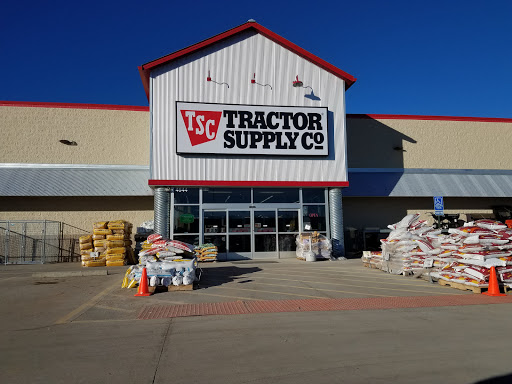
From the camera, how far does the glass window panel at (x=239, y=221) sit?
19.2 metres

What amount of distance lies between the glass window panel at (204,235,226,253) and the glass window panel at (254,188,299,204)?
2534 mm

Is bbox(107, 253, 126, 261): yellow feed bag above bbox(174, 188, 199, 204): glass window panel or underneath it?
underneath

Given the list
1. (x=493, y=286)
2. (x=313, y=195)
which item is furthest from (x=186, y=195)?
(x=493, y=286)

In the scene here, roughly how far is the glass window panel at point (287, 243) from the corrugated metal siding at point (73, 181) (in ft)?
23.8

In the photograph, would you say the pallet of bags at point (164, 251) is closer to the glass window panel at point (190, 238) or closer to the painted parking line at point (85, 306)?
the painted parking line at point (85, 306)

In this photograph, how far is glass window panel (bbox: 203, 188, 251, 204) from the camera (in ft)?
63.0

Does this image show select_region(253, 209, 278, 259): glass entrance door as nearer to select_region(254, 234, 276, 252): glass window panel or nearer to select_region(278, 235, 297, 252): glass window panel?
select_region(254, 234, 276, 252): glass window panel

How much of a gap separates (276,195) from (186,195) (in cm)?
454

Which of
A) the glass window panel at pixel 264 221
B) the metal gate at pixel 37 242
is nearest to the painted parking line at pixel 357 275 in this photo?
the glass window panel at pixel 264 221

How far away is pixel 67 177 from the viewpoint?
66.7ft

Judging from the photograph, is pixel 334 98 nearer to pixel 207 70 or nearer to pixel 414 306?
pixel 207 70

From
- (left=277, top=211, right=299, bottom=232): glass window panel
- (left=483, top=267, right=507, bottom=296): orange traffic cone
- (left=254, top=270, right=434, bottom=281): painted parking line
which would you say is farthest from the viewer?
(left=277, top=211, right=299, bottom=232): glass window panel

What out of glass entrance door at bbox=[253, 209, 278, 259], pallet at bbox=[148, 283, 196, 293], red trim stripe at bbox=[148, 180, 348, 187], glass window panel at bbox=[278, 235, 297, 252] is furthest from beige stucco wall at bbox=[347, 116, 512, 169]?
pallet at bbox=[148, 283, 196, 293]

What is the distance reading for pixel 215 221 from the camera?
19.1m
